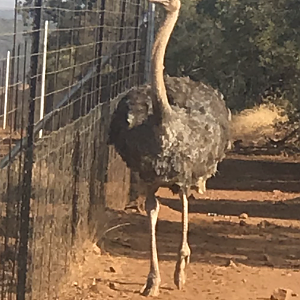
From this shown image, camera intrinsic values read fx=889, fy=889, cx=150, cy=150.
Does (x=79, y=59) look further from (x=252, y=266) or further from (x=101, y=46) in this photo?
(x=252, y=266)

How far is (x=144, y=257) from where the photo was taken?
772cm

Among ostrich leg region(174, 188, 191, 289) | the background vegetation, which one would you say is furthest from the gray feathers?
the background vegetation

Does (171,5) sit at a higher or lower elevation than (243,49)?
higher

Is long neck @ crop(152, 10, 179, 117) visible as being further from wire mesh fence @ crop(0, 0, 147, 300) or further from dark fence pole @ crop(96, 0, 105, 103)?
dark fence pole @ crop(96, 0, 105, 103)

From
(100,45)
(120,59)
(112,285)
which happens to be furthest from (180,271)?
(120,59)

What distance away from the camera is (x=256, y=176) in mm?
12766

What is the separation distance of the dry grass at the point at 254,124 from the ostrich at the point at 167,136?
9.63 metres

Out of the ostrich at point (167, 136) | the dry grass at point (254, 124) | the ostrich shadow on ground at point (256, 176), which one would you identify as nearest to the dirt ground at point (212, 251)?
the ostrich at point (167, 136)

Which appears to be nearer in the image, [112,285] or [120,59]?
[112,285]

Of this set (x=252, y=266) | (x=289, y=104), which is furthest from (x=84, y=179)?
(x=289, y=104)

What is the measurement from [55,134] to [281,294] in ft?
6.74

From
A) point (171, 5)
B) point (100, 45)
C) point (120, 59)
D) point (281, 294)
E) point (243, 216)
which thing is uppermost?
point (171, 5)

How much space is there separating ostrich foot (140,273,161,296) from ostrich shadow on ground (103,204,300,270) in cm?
95

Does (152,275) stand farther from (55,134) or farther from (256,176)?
(256,176)
